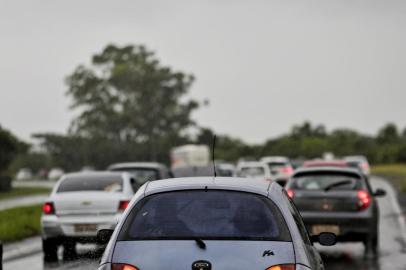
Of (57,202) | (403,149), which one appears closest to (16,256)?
(57,202)

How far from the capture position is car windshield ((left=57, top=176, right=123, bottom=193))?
682 inches

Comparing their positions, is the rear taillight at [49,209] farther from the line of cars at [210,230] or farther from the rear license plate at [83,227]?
the line of cars at [210,230]

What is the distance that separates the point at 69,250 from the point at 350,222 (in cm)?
483

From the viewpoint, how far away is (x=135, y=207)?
700 cm

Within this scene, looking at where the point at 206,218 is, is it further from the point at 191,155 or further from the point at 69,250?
the point at 191,155

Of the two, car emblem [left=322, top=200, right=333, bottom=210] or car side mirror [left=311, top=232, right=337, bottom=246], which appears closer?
car side mirror [left=311, top=232, right=337, bottom=246]

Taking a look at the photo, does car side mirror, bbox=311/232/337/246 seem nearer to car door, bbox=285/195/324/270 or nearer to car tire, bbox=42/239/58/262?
car door, bbox=285/195/324/270

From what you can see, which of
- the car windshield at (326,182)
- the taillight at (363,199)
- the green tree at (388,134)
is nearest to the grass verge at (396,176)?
the car windshield at (326,182)

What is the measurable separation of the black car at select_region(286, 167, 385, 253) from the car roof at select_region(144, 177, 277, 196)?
29.5 feet

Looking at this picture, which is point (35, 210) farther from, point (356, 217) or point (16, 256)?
point (356, 217)

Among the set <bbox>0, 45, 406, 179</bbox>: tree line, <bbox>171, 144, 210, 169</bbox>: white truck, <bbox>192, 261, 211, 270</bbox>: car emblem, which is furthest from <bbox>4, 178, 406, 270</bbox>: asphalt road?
<bbox>0, 45, 406, 179</bbox>: tree line

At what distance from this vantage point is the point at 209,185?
712 centimetres

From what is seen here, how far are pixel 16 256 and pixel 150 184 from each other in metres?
10.0

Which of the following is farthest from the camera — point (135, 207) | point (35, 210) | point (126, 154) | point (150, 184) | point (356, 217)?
point (126, 154)
